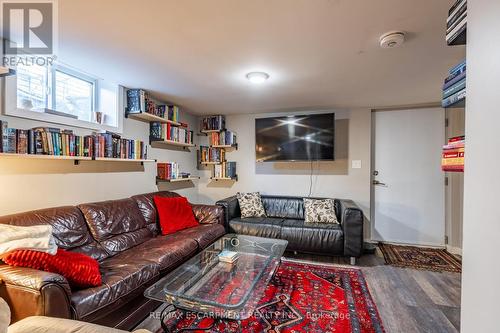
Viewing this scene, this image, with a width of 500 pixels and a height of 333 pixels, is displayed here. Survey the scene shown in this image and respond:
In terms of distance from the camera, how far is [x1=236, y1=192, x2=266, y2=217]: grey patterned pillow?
12.0 ft

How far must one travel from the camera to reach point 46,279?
1231mm

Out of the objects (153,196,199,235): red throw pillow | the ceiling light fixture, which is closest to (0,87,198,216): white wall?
(153,196,199,235): red throw pillow

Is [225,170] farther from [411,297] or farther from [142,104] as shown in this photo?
[411,297]

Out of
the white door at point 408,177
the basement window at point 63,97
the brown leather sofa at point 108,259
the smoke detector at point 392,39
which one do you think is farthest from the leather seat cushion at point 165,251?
the white door at point 408,177

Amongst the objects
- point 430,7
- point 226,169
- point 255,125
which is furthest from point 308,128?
point 430,7

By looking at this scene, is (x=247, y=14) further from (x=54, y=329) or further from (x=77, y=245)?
(x=77, y=245)

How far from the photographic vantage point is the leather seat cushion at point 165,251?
1985 mm

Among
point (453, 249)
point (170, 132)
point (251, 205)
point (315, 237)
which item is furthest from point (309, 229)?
point (170, 132)

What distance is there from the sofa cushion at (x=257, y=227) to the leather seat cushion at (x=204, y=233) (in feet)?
0.84

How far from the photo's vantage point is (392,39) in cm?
170

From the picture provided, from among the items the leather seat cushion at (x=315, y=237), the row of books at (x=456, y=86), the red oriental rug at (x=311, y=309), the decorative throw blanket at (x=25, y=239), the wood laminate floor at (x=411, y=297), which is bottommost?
the wood laminate floor at (x=411, y=297)

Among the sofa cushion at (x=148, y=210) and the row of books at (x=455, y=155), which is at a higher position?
the row of books at (x=455, y=155)

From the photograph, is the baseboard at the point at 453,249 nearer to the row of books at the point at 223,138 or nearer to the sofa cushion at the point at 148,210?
the row of books at the point at 223,138

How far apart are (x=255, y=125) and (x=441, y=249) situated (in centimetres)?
335
